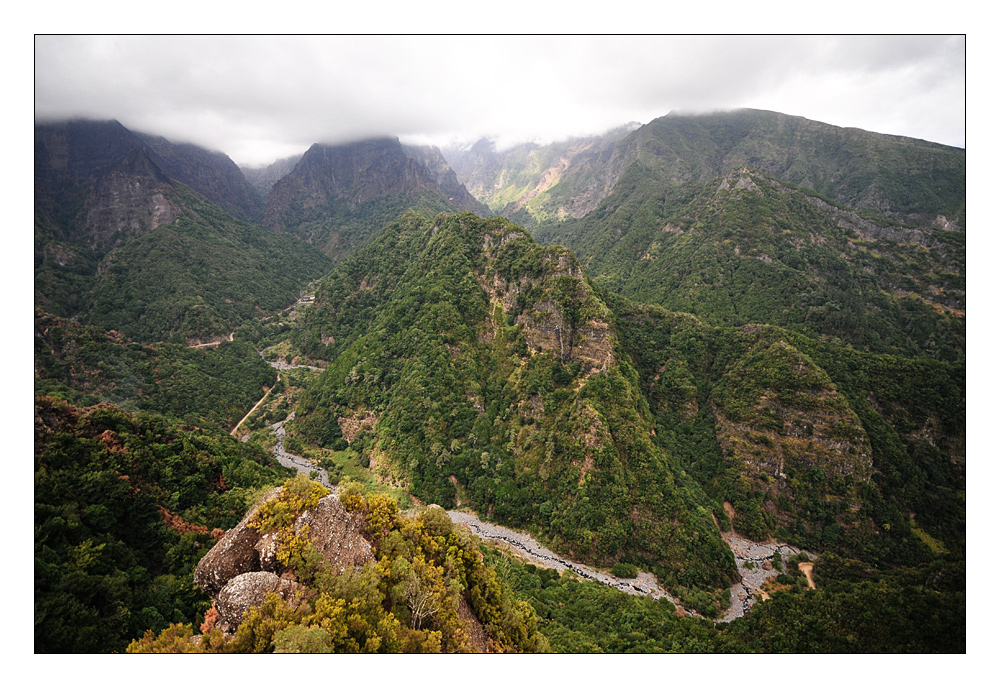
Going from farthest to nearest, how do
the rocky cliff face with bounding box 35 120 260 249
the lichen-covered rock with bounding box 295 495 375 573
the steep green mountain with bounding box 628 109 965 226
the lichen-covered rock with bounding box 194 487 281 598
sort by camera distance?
1. the rocky cliff face with bounding box 35 120 260 249
2. the steep green mountain with bounding box 628 109 965 226
3. the lichen-covered rock with bounding box 295 495 375 573
4. the lichen-covered rock with bounding box 194 487 281 598

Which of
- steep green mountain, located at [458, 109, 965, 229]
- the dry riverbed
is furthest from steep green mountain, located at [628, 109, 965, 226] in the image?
the dry riverbed

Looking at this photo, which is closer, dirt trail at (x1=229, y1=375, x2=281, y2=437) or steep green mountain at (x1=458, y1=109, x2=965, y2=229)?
dirt trail at (x1=229, y1=375, x2=281, y2=437)

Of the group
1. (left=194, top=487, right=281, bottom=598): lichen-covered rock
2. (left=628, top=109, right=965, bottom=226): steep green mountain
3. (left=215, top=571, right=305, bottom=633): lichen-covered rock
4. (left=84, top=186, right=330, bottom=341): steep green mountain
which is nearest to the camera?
(left=215, top=571, right=305, bottom=633): lichen-covered rock

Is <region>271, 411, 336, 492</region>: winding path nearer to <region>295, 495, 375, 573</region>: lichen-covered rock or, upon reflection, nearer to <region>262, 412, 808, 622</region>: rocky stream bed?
<region>262, 412, 808, 622</region>: rocky stream bed

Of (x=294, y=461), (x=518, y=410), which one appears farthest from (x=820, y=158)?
(x=294, y=461)

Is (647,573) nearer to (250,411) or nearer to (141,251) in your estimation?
(250,411)

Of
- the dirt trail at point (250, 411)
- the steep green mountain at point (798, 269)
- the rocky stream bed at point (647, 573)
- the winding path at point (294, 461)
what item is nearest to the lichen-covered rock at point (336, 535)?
the rocky stream bed at point (647, 573)
